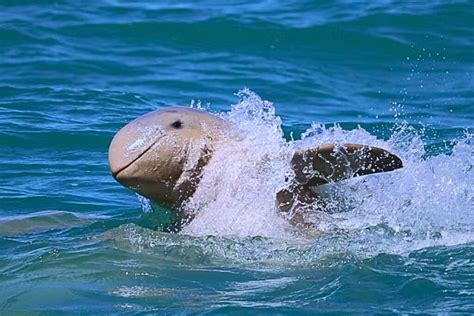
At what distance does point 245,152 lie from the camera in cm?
700

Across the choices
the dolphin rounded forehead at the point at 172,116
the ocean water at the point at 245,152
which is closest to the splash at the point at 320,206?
the ocean water at the point at 245,152

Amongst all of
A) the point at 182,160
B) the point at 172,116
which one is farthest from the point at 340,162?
the point at 172,116

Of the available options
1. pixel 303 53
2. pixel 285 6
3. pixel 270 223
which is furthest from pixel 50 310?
pixel 285 6

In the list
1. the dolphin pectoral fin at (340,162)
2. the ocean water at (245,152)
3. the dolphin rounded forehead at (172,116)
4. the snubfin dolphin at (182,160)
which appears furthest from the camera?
the dolphin rounded forehead at (172,116)

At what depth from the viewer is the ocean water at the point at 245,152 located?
616 centimetres

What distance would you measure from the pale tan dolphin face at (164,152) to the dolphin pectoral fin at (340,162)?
58cm

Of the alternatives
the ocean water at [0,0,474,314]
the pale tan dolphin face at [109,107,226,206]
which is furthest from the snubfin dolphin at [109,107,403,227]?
the ocean water at [0,0,474,314]

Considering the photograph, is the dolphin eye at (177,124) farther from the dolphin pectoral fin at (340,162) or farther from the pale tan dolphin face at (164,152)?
the dolphin pectoral fin at (340,162)

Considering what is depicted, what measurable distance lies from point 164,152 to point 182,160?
0.12 m

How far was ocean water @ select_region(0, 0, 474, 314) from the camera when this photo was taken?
6.16 meters

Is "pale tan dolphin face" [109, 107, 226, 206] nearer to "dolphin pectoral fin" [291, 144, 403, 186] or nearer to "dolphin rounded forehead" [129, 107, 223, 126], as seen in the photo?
"dolphin rounded forehead" [129, 107, 223, 126]

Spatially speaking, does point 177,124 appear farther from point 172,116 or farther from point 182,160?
point 182,160

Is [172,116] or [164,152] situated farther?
[172,116]

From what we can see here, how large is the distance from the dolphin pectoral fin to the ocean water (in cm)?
17
